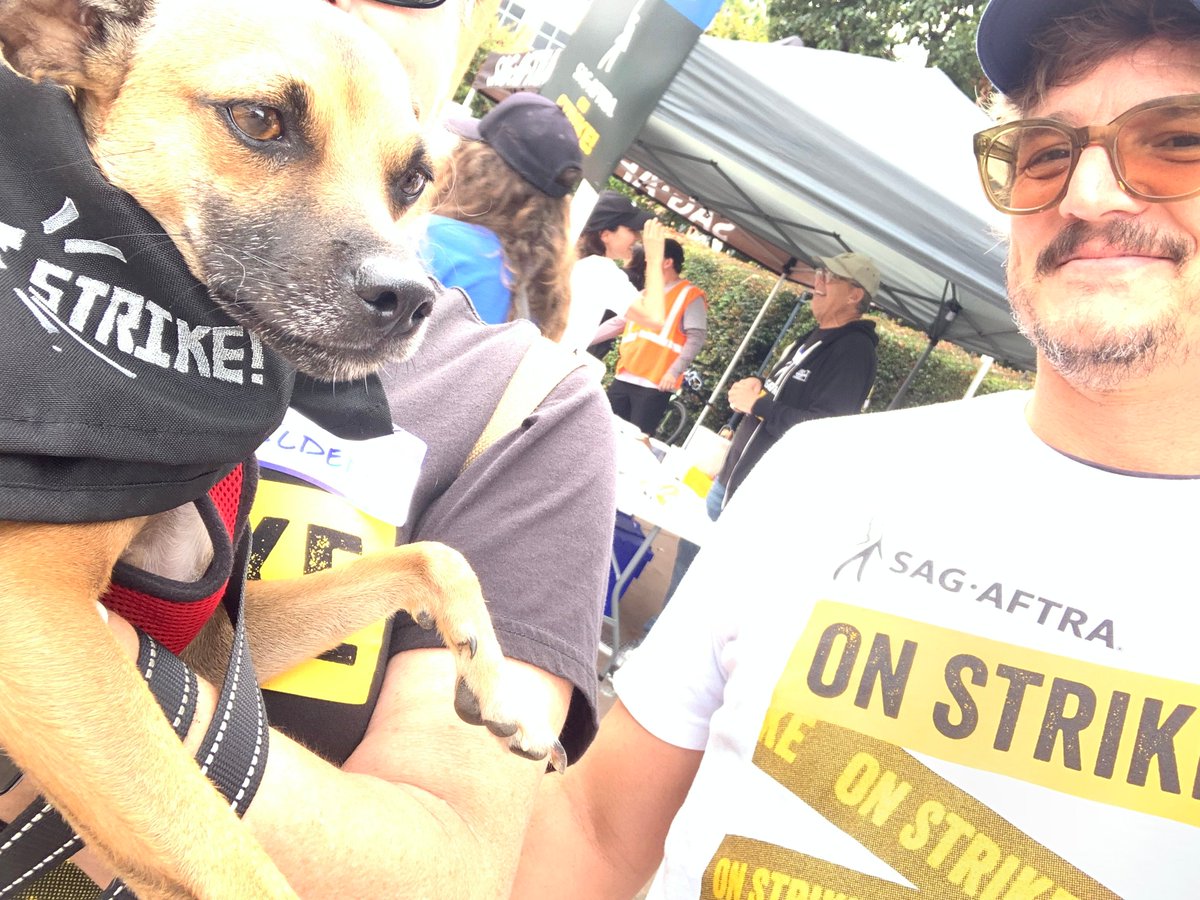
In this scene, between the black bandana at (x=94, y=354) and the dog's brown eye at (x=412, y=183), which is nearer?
the black bandana at (x=94, y=354)

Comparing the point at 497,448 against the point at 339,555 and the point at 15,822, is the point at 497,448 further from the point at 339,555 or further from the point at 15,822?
the point at 15,822

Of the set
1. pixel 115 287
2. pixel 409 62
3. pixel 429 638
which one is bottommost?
pixel 429 638

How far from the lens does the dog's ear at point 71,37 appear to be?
4.03 ft

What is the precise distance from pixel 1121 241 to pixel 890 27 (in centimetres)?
2234

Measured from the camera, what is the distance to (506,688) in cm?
142

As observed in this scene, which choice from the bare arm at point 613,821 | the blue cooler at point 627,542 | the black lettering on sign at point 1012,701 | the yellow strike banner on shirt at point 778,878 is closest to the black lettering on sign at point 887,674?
the black lettering on sign at point 1012,701

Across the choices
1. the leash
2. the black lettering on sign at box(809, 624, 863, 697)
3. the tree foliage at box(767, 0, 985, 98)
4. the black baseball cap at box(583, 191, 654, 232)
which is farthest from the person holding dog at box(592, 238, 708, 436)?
the tree foliage at box(767, 0, 985, 98)

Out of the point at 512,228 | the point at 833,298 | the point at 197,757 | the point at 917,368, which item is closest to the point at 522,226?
the point at 512,228

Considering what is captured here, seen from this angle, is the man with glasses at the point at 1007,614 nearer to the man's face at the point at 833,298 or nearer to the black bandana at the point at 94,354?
the black bandana at the point at 94,354

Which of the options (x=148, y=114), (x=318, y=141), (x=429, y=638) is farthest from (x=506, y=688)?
(x=148, y=114)

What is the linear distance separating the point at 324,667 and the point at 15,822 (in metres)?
0.48

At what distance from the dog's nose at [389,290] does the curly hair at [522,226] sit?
4.35 ft

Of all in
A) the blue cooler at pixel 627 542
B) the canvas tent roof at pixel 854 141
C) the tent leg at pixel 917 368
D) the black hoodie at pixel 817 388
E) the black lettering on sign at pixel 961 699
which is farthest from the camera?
the tent leg at pixel 917 368

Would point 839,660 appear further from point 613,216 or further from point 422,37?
point 613,216
